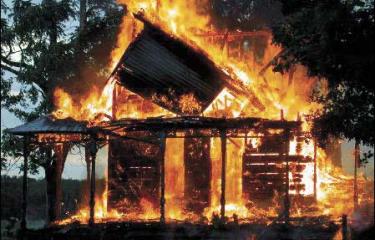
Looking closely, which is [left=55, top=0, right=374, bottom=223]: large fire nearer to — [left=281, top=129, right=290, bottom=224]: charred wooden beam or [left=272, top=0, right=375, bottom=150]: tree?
[left=281, top=129, right=290, bottom=224]: charred wooden beam

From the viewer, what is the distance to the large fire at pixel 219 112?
25047mm

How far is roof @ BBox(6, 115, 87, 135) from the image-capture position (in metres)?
21.5

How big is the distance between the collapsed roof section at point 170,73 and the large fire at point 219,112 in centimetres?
35

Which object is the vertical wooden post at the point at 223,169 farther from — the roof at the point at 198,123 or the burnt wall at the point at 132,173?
the burnt wall at the point at 132,173

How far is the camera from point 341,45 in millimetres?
14336

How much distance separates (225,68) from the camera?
26891 mm

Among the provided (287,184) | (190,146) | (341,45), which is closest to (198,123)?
(287,184)

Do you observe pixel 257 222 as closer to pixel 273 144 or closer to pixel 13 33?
pixel 273 144

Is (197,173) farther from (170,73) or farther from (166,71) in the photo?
(166,71)

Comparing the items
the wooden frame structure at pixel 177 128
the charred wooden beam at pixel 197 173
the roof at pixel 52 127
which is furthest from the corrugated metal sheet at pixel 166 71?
the roof at pixel 52 127

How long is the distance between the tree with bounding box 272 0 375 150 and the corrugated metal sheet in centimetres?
953

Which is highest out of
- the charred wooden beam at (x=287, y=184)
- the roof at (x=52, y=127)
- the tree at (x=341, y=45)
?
the tree at (x=341, y=45)

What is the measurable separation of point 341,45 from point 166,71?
12558 millimetres

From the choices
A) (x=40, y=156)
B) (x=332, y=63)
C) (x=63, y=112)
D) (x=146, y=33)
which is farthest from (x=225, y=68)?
(x=332, y=63)
